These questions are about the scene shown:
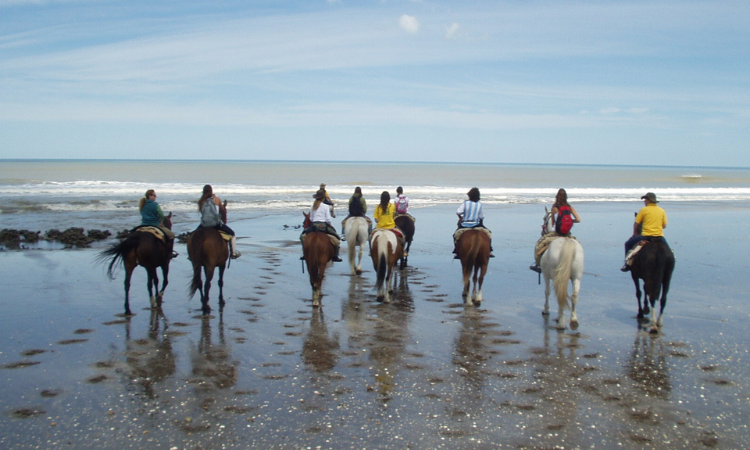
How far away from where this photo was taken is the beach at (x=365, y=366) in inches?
186

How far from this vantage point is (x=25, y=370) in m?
5.97

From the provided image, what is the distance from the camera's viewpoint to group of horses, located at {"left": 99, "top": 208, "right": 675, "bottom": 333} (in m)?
8.09

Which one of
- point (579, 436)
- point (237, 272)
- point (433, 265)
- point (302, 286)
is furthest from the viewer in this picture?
point (433, 265)

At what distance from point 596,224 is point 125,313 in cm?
1800

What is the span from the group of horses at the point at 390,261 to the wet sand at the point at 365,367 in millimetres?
337

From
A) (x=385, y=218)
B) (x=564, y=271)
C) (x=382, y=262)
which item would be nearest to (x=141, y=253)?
(x=382, y=262)

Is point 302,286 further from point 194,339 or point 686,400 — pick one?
point 686,400

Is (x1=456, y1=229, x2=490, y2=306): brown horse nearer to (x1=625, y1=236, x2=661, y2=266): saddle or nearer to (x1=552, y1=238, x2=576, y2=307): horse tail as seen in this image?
(x1=552, y1=238, x2=576, y2=307): horse tail

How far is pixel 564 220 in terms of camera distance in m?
8.36

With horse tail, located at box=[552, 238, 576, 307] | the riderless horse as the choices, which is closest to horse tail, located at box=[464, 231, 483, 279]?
horse tail, located at box=[552, 238, 576, 307]

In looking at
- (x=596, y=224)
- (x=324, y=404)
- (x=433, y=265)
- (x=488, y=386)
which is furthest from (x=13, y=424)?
(x=596, y=224)

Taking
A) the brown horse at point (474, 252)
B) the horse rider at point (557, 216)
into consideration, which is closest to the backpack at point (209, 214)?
the brown horse at point (474, 252)

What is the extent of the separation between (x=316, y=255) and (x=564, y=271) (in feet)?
12.7

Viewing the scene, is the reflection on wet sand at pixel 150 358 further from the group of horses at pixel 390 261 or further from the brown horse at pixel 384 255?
the brown horse at pixel 384 255
